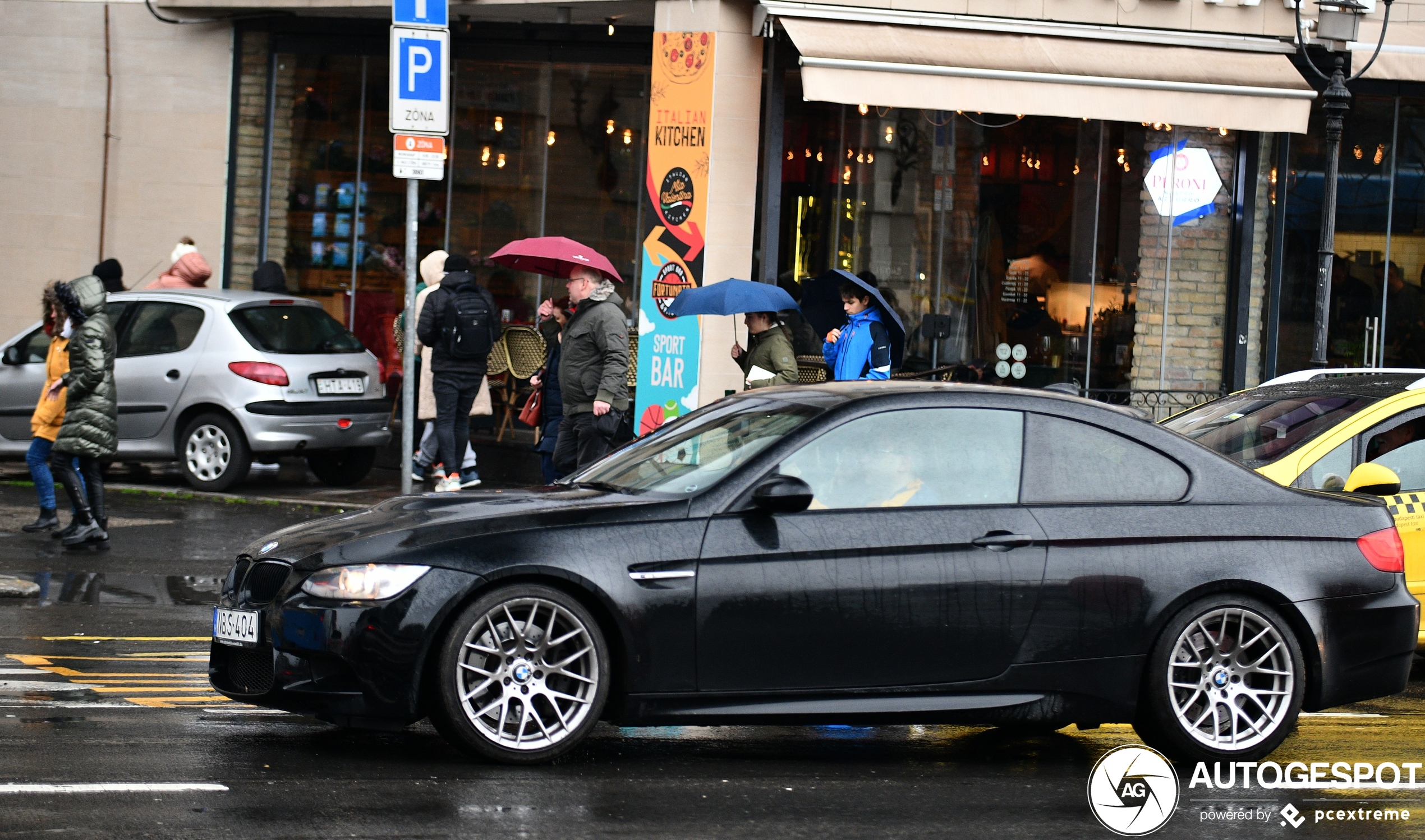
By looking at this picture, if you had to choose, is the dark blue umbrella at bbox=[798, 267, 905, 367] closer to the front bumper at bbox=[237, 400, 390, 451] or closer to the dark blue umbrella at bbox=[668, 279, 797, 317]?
the dark blue umbrella at bbox=[668, 279, 797, 317]

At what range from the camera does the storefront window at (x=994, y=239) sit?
15547 mm

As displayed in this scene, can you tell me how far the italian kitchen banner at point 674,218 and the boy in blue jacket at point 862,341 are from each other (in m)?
2.93

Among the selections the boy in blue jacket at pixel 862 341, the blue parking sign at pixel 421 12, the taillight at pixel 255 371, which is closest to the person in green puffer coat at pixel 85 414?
the taillight at pixel 255 371

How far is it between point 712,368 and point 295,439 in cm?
355

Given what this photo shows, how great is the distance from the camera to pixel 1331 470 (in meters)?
8.13

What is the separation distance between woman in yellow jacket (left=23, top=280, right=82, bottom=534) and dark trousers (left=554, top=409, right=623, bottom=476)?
3394 millimetres

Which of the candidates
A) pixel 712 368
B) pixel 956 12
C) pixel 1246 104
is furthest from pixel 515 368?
pixel 1246 104

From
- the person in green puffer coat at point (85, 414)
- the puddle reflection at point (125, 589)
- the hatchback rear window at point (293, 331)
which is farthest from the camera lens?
the hatchback rear window at point (293, 331)

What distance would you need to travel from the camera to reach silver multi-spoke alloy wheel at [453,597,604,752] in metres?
5.63

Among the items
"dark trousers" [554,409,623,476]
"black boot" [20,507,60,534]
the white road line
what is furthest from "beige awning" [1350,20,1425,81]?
the white road line

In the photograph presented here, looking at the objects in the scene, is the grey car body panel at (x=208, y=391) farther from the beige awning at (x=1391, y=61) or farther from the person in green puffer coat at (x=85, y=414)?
the beige awning at (x=1391, y=61)

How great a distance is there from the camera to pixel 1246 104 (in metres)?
14.1

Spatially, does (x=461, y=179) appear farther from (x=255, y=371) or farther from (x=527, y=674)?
(x=527, y=674)

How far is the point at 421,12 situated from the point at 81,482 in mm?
4239
